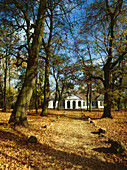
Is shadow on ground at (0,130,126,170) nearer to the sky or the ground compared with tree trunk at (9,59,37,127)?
nearer to the ground

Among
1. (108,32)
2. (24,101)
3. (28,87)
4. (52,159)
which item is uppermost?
(108,32)

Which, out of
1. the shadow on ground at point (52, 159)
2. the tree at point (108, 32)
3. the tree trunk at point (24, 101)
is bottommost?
the shadow on ground at point (52, 159)

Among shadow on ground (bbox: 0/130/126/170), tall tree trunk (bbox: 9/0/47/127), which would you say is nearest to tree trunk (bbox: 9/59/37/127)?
tall tree trunk (bbox: 9/0/47/127)

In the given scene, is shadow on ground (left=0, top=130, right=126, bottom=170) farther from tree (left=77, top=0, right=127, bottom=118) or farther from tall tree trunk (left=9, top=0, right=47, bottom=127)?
tree (left=77, top=0, right=127, bottom=118)

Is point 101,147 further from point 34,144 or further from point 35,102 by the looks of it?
point 35,102

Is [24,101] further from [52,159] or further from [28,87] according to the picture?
[52,159]

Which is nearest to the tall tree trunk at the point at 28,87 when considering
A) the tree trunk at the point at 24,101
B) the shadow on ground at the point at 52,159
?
the tree trunk at the point at 24,101

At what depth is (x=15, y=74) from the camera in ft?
78.4

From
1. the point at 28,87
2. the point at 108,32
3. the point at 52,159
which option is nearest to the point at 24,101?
the point at 28,87

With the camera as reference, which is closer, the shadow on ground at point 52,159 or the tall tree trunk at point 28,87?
the shadow on ground at point 52,159

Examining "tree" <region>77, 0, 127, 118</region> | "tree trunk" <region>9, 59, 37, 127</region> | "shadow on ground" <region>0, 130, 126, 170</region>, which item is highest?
"tree" <region>77, 0, 127, 118</region>

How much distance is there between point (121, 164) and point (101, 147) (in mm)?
1202

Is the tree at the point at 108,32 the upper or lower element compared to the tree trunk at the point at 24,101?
upper

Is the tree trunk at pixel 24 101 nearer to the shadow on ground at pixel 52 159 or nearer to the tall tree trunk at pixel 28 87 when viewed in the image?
the tall tree trunk at pixel 28 87
